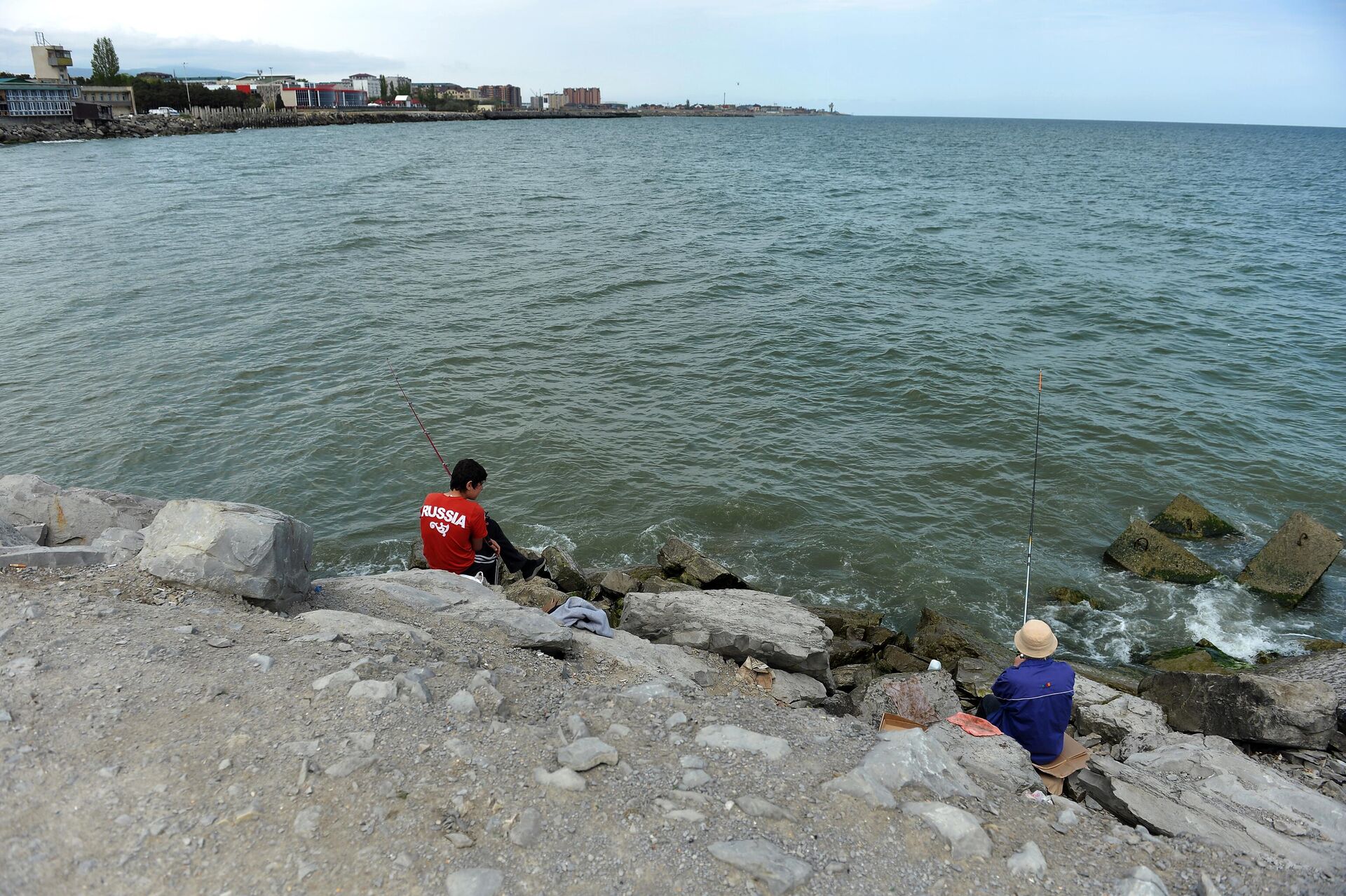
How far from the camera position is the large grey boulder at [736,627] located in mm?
7816

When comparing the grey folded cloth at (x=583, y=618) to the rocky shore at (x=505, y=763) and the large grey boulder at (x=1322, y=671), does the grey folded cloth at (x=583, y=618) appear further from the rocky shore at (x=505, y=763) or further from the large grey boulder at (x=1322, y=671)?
the large grey boulder at (x=1322, y=671)

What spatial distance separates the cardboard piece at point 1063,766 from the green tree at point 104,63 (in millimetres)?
167119

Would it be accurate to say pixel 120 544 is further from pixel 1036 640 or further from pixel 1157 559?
pixel 1157 559

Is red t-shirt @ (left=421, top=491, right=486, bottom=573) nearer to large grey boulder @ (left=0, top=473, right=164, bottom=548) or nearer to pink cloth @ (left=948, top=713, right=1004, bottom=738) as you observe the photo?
large grey boulder @ (left=0, top=473, right=164, bottom=548)

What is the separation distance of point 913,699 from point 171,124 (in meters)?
135

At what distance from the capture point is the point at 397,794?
171 inches

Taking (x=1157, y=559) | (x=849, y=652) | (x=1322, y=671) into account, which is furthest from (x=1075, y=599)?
(x=849, y=652)

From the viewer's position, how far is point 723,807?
177 inches

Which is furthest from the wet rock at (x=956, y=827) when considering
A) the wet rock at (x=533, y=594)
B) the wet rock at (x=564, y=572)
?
the wet rock at (x=564, y=572)

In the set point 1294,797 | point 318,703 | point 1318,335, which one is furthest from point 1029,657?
point 1318,335

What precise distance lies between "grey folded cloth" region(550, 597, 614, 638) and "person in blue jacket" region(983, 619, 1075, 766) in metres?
3.41

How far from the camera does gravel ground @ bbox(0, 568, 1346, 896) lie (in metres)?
3.91

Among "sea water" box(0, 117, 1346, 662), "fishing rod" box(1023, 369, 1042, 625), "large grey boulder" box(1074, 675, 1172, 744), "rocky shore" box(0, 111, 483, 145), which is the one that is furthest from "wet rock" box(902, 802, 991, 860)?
"rocky shore" box(0, 111, 483, 145)

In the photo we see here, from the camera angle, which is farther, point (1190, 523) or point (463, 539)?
point (1190, 523)
